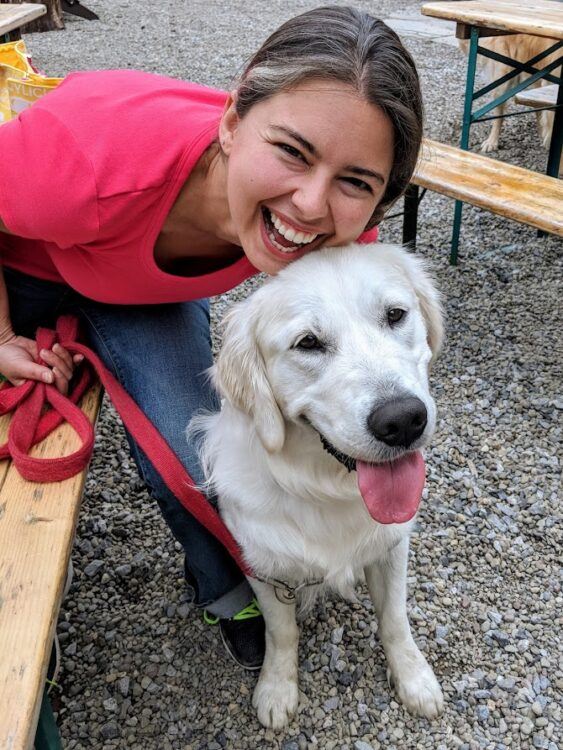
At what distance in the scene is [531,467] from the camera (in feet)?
9.09

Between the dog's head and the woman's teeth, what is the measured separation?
4 cm

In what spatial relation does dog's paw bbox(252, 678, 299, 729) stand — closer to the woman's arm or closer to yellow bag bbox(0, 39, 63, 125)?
the woman's arm

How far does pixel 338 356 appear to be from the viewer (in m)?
1.47

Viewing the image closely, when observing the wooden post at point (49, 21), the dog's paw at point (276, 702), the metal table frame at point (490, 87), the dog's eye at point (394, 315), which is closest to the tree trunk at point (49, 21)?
the wooden post at point (49, 21)

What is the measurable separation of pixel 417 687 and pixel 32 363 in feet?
4.61

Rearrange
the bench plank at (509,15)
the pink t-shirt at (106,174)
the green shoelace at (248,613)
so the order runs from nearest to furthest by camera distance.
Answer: the pink t-shirt at (106,174) < the green shoelace at (248,613) < the bench plank at (509,15)

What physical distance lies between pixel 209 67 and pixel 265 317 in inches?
286

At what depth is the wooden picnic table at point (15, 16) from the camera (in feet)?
14.3

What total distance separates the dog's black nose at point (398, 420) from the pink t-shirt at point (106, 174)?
0.75m

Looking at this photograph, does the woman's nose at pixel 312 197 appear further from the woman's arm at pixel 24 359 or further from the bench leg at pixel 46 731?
the bench leg at pixel 46 731

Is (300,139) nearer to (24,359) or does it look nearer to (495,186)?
(24,359)

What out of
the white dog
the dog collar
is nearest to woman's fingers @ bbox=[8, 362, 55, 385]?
the white dog

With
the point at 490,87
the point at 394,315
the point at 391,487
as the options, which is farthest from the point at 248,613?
the point at 490,87

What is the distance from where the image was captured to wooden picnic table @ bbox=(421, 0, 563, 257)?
3512mm
